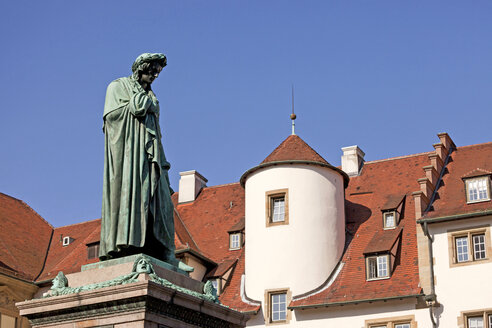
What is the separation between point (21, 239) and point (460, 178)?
736 inches

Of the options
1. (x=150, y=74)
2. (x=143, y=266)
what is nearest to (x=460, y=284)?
(x=150, y=74)

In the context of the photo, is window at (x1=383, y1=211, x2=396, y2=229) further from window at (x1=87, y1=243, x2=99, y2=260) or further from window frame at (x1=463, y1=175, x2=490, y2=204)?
window at (x1=87, y1=243, x2=99, y2=260)

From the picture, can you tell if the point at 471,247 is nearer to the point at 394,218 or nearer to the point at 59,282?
the point at 394,218

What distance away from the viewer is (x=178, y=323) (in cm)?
1073

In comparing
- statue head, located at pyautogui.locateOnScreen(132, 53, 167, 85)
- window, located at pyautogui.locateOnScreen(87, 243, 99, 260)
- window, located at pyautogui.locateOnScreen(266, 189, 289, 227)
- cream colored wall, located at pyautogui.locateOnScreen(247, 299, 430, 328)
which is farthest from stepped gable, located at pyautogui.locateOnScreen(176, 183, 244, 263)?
statue head, located at pyautogui.locateOnScreen(132, 53, 167, 85)

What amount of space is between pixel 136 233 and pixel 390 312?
2065 centimetres

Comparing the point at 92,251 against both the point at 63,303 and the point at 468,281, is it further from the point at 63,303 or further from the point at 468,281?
the point at 63,303

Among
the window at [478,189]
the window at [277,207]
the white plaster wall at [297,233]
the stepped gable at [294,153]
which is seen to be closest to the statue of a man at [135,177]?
the white plaster wall at [297,233]

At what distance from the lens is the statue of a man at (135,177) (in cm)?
1151

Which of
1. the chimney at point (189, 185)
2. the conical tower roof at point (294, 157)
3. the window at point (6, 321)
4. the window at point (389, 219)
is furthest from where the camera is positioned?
the chimney at point (189, 185)

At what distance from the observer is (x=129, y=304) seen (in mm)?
10367

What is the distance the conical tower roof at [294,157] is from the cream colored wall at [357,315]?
561 centimetres

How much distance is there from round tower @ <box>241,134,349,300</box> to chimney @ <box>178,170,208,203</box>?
646 cm

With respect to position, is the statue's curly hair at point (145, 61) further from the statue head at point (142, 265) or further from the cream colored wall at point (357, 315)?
the cream colored wall at point (357, 315)
